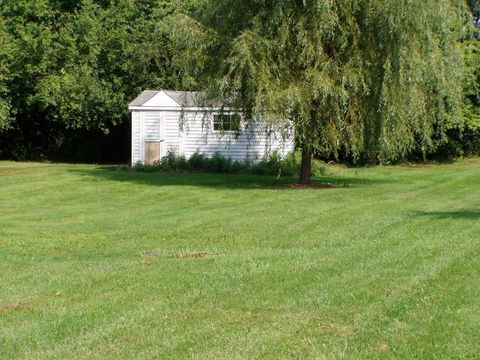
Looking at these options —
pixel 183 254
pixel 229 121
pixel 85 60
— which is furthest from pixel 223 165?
pixel 183 254

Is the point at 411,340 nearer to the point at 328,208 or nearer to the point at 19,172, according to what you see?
the point at 328,208

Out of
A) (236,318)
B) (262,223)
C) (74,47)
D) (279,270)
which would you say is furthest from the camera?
(74,47)

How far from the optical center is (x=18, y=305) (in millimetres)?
8688

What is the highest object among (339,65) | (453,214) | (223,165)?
(339,65)

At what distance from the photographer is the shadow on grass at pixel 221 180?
2778cm

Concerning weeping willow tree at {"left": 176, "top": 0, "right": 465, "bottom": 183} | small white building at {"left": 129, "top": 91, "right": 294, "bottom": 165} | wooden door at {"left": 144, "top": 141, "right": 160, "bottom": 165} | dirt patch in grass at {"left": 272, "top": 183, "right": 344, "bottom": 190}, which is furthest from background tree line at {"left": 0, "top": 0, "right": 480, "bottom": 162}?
weeping willow tree at {"left": 176, "top": 0, "right": 465, "bottom": 183}

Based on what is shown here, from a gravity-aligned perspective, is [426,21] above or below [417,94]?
above

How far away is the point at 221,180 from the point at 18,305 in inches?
849

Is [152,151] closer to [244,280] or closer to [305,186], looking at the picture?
[305,186]

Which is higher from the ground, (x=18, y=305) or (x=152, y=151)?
(x=152, y=151)

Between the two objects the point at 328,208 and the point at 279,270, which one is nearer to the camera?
the point at 279,270

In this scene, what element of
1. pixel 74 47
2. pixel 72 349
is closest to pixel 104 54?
pixel 74 47

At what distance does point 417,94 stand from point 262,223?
9.50 metres

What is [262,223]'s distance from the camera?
16.8 meters
